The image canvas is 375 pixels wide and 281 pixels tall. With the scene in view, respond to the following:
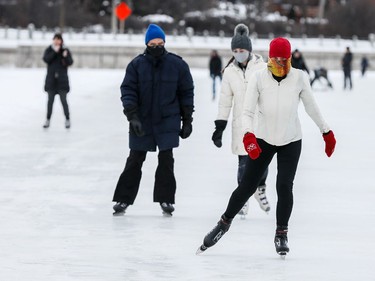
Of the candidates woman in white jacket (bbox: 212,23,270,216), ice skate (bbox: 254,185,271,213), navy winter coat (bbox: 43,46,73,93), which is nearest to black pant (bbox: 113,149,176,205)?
woman in white jacket (bbox: 212,23,270,216)

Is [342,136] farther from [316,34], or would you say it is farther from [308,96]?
[316,34]

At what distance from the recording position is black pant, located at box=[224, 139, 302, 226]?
270 inches

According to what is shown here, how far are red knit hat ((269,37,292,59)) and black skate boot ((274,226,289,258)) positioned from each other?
98 cm

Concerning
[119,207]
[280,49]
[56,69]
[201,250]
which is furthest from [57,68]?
[280,49]

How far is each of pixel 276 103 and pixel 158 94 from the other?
5.26 feet

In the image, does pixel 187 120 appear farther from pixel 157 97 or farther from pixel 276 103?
pixel 276 103

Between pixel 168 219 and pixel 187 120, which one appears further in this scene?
pixel 168 219

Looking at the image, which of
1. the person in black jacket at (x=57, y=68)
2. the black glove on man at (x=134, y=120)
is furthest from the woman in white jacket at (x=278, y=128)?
the person in black jacket at (x=57, y=68)

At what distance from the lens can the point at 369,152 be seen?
14141mm

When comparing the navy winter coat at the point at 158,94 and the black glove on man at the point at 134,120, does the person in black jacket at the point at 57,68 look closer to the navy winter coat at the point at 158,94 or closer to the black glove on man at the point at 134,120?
the navy winter coat at the point at 158,94

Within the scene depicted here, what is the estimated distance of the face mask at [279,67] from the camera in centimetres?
676

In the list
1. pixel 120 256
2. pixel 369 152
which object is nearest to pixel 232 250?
pixel 120 256

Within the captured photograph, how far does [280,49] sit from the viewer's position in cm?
670

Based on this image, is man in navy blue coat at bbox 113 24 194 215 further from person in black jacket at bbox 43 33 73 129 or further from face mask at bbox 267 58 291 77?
person in black jacket at bbox 43 33 73 129
